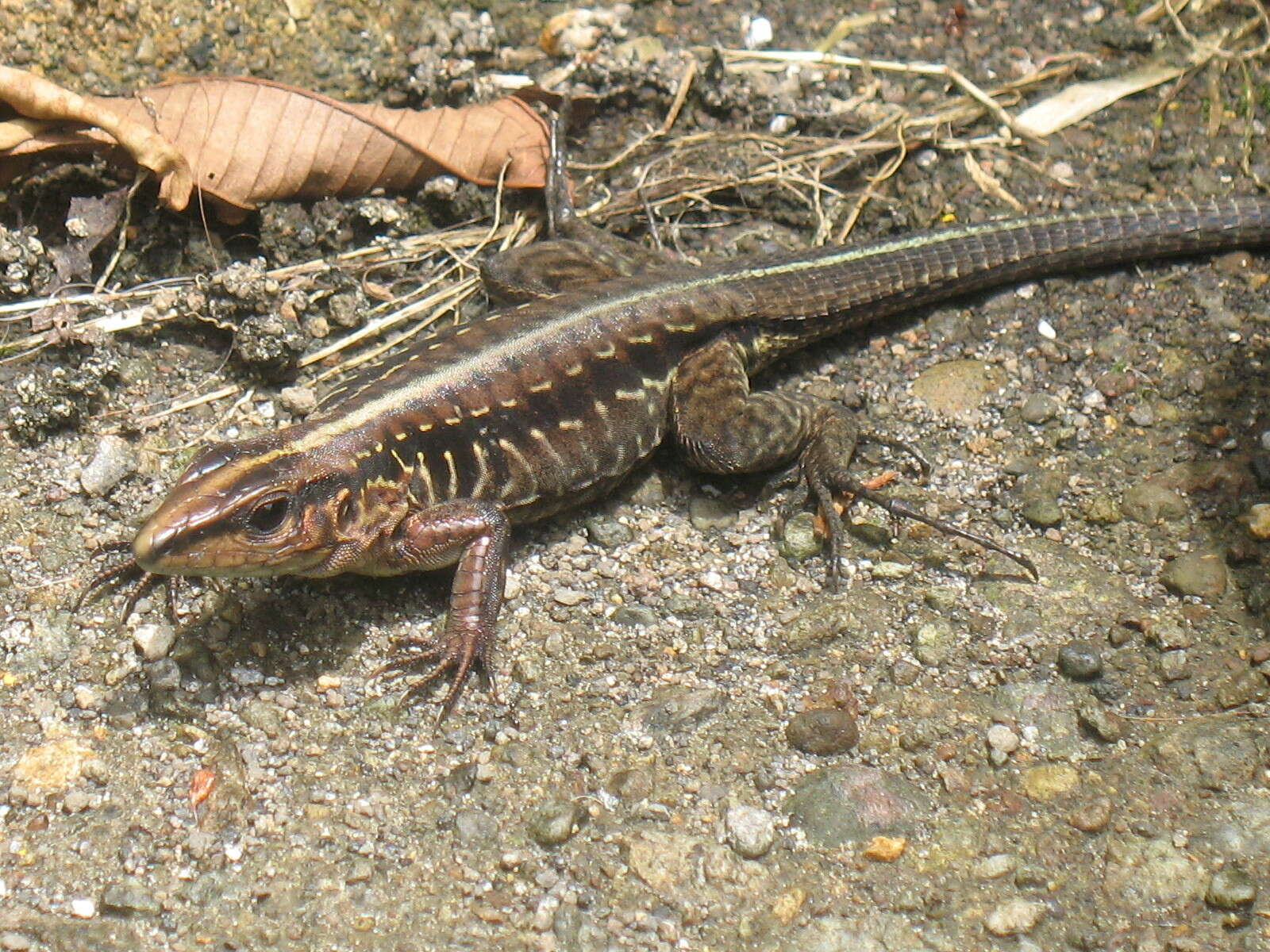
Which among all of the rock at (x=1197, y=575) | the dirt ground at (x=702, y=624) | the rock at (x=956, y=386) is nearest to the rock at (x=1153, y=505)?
the dirt ground at (x=702, y=624)

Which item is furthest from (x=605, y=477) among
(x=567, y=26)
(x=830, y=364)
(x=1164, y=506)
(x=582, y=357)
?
(x=567, y=26)

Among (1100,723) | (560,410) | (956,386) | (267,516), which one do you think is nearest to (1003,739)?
(1100,723)

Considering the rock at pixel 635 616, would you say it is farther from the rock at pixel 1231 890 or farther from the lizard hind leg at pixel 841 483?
the rock at pixel 1231 890

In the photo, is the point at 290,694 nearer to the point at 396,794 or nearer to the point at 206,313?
the point at 396,794

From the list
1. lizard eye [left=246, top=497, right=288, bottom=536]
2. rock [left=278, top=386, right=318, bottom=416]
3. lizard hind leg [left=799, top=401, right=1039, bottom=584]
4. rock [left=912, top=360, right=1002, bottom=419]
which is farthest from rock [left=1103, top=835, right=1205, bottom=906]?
rock [left=278, top=386, right=318, bottom=416]

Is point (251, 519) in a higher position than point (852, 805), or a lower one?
higher

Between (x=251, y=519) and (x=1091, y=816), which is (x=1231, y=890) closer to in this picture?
(x=1091, y=816)
